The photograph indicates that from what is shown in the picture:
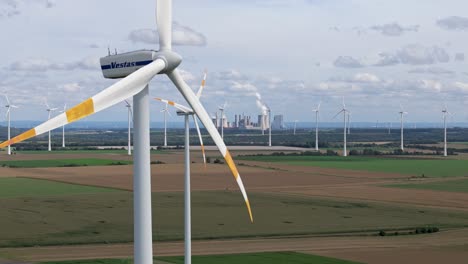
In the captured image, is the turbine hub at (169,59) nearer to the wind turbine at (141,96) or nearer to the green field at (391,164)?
the wind turbine at (141,96)

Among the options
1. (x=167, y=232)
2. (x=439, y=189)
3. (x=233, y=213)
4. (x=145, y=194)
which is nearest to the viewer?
(x=145, y=194)

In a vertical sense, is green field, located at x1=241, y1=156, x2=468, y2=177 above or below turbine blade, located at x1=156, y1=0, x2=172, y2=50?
below

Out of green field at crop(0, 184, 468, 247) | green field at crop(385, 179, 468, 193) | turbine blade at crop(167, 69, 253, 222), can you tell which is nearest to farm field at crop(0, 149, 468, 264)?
green field at crop(0, 184, 468, 247)

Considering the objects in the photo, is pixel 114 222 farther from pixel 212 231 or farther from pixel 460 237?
pixel 460 237

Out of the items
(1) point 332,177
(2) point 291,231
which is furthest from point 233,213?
(1) point 332,177

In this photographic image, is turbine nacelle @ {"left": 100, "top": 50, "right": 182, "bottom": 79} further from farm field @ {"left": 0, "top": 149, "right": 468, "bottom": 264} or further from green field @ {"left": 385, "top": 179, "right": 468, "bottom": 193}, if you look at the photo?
green field @ {"left": 385, "top": 179, "right": 468, "bottom": 193}

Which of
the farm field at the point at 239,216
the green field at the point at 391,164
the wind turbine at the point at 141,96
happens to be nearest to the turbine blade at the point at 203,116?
the wind turbine at the point at 141,96
